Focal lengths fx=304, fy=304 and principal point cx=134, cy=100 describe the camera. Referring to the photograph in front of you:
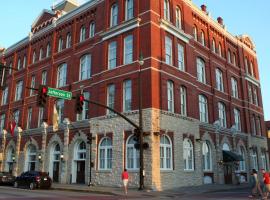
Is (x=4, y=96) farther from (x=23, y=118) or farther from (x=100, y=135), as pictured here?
(x=100, y=135)

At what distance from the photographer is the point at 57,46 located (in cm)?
3891

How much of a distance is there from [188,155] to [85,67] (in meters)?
14.8

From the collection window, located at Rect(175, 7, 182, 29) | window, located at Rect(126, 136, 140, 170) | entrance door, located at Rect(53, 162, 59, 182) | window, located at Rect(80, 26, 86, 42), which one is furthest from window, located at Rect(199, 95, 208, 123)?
entrance door, located at Rect(53, 162, 59, 182)

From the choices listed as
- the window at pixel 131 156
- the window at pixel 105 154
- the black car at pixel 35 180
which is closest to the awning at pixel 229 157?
the window at pixel 131 156

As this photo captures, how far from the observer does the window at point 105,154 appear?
2764 centimetres

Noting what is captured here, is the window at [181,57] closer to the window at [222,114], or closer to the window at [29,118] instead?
the window at [222,114]

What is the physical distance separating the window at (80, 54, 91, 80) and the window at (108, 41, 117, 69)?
3.81 metres

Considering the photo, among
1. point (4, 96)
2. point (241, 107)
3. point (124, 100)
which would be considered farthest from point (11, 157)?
point (241, 107)

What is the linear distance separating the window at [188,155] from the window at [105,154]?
6893mm

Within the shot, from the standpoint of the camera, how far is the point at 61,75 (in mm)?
37281

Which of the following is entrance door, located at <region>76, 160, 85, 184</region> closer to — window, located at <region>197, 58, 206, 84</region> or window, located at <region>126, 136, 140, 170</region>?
window, located at <region>126, 136, 140, 170</region>

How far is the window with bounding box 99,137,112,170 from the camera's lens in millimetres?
27641

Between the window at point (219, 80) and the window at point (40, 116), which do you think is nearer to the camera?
the window at point (40, 116)

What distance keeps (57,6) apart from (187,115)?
92.2 feet
